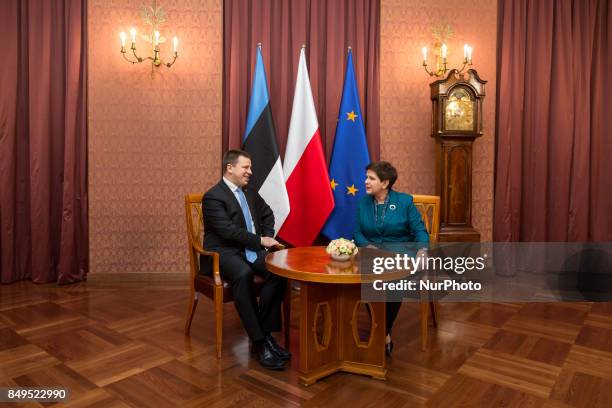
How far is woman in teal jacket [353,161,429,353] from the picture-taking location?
2.92 m

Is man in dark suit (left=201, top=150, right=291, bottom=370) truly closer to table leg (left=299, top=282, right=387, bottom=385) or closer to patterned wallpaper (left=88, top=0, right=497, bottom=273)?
table leg (left=299, top=282, right=387, bottom=385)

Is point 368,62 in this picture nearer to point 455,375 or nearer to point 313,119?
point 313,119

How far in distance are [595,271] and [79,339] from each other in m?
4.61

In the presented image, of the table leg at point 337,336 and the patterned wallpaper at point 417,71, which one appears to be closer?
the table leg at point 337,336

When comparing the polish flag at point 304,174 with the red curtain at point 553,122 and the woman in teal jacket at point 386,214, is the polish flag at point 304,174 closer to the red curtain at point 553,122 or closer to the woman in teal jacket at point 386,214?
the woman in teal jacket at point 386,214

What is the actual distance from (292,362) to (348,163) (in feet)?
6.70

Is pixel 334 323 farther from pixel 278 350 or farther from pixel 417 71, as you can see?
pixel 417 71

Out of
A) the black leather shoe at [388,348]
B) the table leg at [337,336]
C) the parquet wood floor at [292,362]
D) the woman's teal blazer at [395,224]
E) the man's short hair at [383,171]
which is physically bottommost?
the parquet wood floor at [292,362]

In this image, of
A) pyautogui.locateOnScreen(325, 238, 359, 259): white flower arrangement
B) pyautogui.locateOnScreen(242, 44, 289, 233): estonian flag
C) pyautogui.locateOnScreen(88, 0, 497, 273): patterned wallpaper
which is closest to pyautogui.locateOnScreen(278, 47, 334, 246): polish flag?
pyautogui.locateOnScreen(242, 44, 289, 233): estonian flag

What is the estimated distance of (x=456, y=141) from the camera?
13.9ft

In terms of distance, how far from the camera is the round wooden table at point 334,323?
232 cm

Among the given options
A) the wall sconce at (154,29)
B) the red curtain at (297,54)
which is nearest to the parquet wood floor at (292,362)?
the red curtain at (297,54)

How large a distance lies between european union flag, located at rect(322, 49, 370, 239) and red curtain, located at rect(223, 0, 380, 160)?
281 millimetres

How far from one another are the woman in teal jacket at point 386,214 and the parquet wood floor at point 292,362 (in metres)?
0.67
